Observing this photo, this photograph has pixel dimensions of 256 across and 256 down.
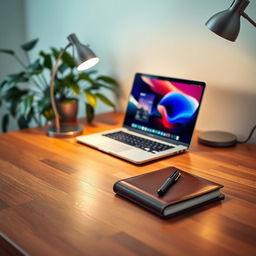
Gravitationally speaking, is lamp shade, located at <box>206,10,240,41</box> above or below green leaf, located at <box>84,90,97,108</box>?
above

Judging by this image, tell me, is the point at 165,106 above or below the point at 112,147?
above

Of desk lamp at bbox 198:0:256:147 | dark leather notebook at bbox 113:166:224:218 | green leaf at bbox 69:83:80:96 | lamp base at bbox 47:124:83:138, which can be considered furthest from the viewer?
green leaf at bbox 69:83:80:96

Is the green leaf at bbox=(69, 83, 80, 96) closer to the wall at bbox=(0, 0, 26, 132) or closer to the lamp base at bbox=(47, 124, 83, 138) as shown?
the lamp base at bbox=(47, 124, 83, 138)

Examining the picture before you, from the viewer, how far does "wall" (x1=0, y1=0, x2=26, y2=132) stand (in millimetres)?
2242

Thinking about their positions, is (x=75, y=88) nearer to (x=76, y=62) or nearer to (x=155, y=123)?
(x=76, y=62)

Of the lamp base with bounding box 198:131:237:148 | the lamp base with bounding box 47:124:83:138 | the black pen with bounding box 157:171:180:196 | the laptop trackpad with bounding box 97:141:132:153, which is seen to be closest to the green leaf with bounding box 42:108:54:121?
the lamp base with bounding box 47:124:83:138

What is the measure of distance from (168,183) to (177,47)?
77 cm

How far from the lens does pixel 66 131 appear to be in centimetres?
147

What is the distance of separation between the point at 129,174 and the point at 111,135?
0.37 metres

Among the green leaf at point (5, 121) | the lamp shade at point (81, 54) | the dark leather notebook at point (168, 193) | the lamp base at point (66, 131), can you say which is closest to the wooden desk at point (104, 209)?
the dark leather notebook at point (168, 193)

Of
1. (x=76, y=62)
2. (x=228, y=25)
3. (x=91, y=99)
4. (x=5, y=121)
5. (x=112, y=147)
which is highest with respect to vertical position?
(x=228, y=25)

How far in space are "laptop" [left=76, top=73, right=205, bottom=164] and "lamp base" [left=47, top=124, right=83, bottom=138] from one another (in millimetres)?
75

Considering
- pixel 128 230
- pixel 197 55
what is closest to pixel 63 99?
pixel 197 55

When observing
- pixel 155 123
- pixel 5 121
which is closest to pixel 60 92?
pixel 155 123
